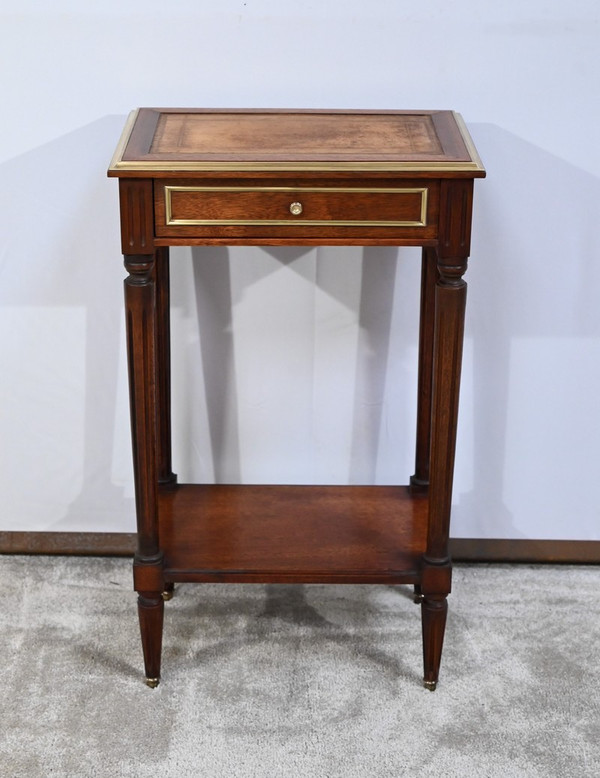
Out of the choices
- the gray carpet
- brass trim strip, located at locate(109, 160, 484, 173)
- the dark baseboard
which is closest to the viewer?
brass trim strip, located at locate(109, 160, 484, 173)

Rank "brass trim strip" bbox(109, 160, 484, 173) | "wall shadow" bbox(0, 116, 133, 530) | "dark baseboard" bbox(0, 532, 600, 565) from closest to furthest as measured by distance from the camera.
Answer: "brass trim strip" bbox(109, 160, 484, 173) < "wall shadow" bbox(0, 116, 133, 530) < "dark baseboard" bbox(0, 532, 600, 565)

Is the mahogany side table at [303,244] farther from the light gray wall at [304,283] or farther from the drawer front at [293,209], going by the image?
the light gray wall at [304,283]

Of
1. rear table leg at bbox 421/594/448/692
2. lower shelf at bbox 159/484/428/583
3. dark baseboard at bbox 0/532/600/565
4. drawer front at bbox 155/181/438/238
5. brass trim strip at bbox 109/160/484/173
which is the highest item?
brass trim strip at bbox 109/160/484/173

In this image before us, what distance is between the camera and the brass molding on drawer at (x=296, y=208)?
5.70ft

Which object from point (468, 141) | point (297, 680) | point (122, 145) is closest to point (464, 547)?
point (297, 680)

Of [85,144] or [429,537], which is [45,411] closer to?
[85,144]

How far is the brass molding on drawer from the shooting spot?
174 cm

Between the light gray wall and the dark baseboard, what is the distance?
0.09 feet

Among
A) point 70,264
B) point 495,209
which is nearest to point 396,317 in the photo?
point 495,209

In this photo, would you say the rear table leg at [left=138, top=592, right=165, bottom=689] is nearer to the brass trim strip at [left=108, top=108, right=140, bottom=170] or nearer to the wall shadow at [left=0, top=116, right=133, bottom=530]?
the wall shadow at [left=0, top=116, right=133, bottom=530]

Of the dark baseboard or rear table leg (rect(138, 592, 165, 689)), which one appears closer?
rear table leg (rect(138, 592, 165, 689))

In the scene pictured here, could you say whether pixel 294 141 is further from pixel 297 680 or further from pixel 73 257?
pixel 297 680

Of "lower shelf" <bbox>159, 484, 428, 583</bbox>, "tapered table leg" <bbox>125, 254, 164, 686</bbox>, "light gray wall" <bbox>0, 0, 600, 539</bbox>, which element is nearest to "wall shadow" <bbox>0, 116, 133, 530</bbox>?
"light gray wall" <bbox>0, 0, 600, 539</bbox>

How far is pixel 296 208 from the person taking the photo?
1749 mm
